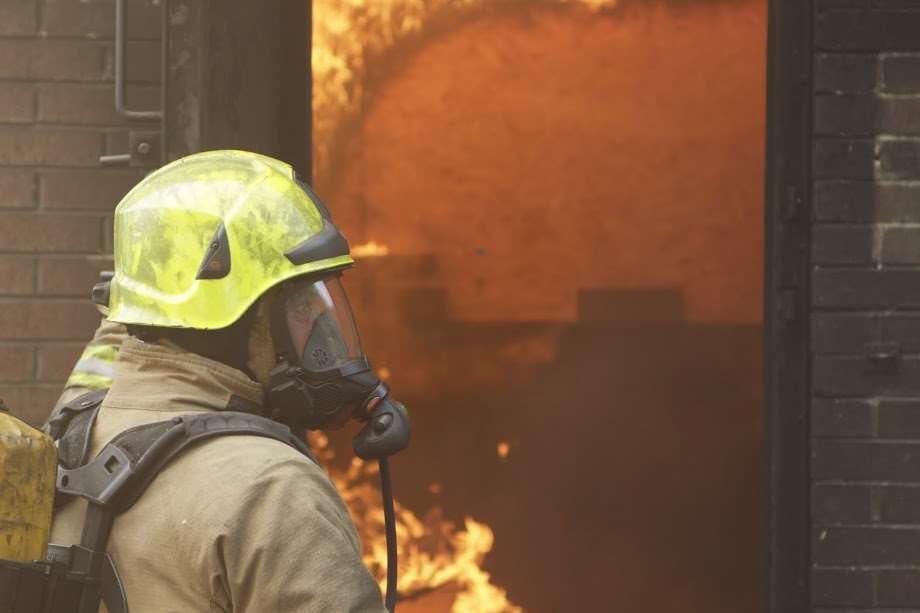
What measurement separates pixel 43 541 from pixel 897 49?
→ 304cm

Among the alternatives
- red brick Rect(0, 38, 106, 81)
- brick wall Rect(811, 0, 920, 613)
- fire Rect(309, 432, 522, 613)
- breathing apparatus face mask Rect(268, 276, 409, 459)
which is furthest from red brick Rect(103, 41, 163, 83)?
breathing apparatus face mask Rect(268, 276, 409, 459)

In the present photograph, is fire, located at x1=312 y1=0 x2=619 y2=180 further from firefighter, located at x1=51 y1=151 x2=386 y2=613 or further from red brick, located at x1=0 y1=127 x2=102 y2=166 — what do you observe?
firefighter, located at x1=51 y1=151 x2=386 y2=613

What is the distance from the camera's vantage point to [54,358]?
13.9ft

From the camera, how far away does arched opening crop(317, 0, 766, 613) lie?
4617 mm

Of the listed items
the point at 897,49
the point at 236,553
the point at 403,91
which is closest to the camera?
the point at 236,553

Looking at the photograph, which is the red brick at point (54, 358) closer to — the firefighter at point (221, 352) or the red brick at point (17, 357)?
the red brick at point (17, 357)

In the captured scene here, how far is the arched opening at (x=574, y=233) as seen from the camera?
182 inches

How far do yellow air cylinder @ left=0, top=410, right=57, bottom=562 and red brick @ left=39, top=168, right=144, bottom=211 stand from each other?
2.42 m

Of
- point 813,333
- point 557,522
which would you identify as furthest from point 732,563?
point 813,333

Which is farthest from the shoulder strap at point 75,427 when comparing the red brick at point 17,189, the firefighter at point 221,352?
the red brick at point 17,189

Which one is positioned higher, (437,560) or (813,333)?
(813,333)

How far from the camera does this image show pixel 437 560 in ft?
15.6

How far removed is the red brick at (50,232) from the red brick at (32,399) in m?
0.40

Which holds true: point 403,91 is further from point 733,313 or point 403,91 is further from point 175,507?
point 175,507
